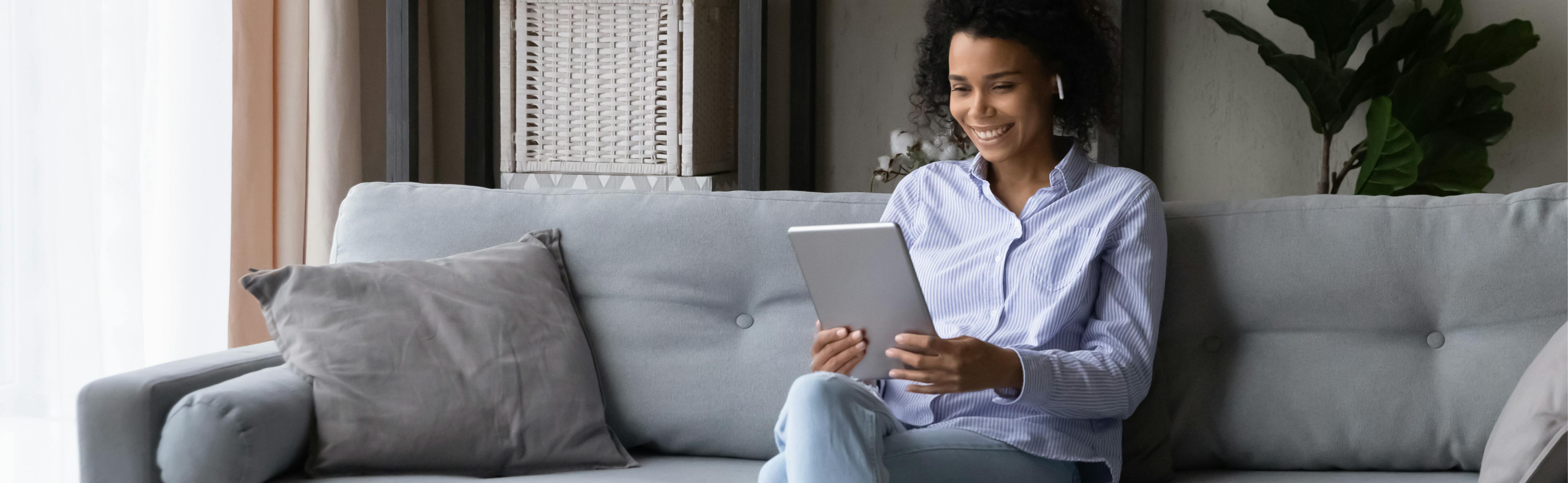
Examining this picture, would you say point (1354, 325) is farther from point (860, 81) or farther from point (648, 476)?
point (860, 81)

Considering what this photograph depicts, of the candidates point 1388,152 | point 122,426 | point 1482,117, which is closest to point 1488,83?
point 1482,117

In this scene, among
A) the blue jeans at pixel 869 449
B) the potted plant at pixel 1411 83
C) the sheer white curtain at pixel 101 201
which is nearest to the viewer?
the blue jeans at pixel 869 449

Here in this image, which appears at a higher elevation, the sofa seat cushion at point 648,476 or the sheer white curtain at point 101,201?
the sheer white curtain at point 101,201

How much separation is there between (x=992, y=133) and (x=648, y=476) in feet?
1.99

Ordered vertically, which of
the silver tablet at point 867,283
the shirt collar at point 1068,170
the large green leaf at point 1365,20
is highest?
the large green leaf at point 1365,20

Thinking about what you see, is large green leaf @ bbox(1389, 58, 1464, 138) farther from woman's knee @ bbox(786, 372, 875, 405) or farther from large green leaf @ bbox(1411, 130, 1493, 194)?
woman's knee @ bbox(786, 372, 875, 405)

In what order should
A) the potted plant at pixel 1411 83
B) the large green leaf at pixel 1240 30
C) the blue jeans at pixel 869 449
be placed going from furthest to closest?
the large green leaf at pixel 1240 30 < the potted plant at pixel 1411 83 < the blue jeans at pixel 869 449

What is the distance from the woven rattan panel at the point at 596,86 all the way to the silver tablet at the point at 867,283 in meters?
1.07

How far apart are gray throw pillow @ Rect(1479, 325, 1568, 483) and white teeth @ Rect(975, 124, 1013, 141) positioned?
62cm

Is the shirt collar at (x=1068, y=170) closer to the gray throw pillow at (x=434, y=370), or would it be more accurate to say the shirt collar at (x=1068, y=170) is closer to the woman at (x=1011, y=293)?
the woman at (x=1011, y=293)

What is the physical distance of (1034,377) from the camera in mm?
1190

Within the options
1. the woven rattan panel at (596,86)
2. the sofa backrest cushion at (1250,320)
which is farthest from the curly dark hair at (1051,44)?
the woven rattan panel at (596,86)

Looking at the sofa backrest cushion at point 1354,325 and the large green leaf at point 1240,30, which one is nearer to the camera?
the sofa backrest cushion at point 1354,325

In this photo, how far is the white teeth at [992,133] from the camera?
4.59ft
